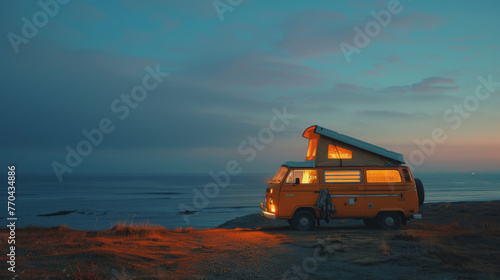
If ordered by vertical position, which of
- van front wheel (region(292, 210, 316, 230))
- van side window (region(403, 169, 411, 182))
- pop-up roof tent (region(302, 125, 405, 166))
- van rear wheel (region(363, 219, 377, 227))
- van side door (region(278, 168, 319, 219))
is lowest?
van rear wheel (region(363, 219, 377, 227))

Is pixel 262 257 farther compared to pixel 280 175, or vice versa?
pixel 280 175

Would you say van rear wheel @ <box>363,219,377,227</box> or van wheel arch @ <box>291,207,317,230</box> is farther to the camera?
van rear wheel @ <box>363,219,377,227</box>

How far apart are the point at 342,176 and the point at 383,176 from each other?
169cm

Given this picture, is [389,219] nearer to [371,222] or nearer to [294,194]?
[371,222]

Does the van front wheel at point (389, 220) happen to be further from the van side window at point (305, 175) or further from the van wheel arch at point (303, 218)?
the van side window at point (305, 175)

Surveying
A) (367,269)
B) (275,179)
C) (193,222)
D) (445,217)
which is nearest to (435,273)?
(367,269)

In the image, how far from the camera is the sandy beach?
8344 mm

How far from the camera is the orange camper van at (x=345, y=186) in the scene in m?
14.9

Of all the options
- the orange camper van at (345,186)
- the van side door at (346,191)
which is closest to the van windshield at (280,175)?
the orange camper van at (345,186)

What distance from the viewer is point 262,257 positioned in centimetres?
998

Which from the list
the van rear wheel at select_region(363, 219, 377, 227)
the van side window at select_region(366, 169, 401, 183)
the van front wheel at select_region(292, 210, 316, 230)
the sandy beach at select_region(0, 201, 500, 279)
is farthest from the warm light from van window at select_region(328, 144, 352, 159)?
the sandy beach at select_region(0, 201, 500, 279)

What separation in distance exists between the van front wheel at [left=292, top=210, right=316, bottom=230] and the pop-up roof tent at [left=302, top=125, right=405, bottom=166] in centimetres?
201

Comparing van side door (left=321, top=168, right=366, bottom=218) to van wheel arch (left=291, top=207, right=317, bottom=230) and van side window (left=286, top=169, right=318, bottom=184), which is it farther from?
van wheel arch (left=291, top=207, right=317, bottom=230)

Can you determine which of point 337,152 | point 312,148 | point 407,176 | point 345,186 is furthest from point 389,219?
point 312,148
